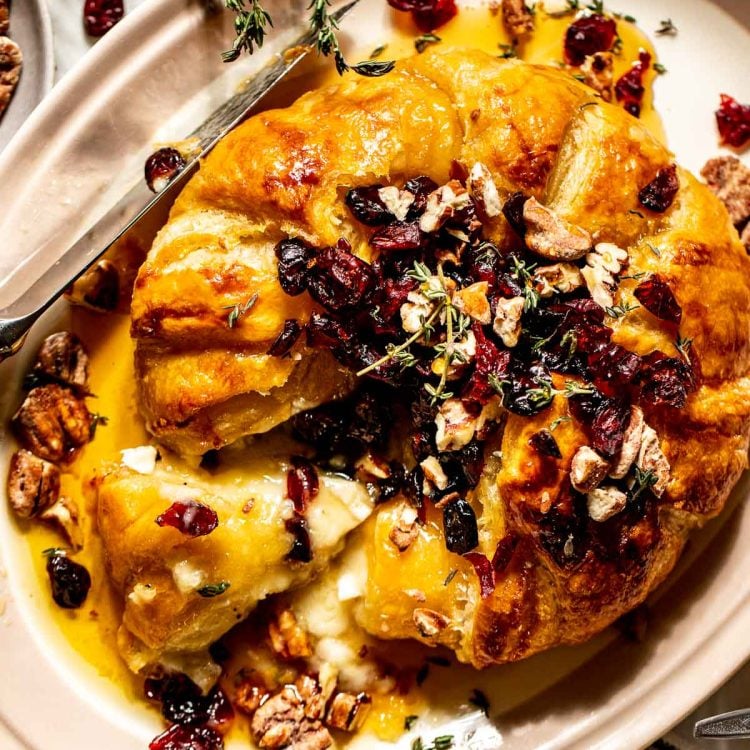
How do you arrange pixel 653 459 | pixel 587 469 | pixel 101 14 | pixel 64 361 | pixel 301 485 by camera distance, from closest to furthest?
pixel 587 469, pixel 653 459, pixel 301 485, pixel 64 361, pixel 101 14

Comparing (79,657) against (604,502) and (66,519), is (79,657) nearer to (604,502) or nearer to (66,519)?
(66,519)

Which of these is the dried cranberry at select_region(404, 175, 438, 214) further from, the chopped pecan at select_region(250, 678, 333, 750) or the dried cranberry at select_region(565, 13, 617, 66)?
the chopped pecan at select_region(250, 678, 333, 750)

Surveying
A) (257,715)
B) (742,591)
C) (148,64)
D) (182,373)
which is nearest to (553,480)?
(742,591)

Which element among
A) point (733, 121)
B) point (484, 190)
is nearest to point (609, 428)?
point (484, 190)

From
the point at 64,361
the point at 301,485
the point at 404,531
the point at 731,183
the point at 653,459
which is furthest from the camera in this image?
the point at 731,183

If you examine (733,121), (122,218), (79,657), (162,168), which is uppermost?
(733,121)

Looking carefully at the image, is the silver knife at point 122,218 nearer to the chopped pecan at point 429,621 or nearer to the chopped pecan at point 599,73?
the chopped pecan at point 599,73
